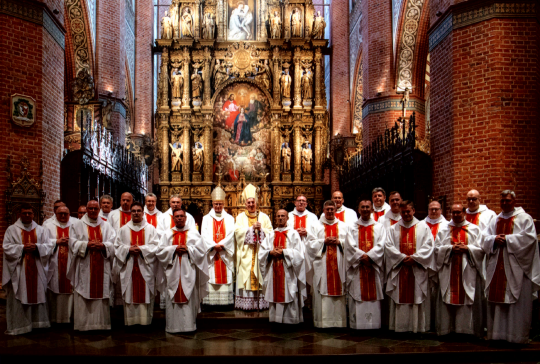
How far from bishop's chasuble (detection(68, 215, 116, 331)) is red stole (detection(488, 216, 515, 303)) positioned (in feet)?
15.3

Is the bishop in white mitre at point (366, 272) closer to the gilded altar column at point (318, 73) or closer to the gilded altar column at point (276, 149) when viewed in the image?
the gilded altar column at point (276, 149)

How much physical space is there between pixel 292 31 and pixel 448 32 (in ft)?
31.8

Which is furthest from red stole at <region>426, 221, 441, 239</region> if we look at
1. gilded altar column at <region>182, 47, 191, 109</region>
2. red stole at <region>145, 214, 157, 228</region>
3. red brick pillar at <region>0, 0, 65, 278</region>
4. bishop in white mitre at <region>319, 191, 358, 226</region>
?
gilded altar column at <region>182, 47, 191, 109</region>

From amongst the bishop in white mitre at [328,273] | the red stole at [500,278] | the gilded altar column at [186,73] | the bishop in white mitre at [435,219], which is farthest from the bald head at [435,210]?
the gilded altar column at [186,73]

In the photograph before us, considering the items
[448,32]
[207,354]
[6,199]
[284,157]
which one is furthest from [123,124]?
[207,354]

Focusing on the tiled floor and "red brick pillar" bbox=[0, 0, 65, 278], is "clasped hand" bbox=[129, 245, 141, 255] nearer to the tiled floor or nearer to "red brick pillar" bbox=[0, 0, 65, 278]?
the tiled floor

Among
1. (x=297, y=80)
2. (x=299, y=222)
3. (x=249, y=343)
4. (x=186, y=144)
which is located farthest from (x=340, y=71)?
(x=249, y=343)

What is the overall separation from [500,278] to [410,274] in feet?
3.33

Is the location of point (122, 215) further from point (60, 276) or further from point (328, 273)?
point (328, 273)

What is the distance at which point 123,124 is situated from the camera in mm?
17531

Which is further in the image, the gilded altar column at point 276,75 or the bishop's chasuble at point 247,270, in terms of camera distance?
the gilded altar column at point 276,75

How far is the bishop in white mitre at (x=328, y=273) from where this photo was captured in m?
6.63

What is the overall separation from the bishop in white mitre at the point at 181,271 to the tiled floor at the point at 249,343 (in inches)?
8.4

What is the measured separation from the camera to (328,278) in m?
6.67
